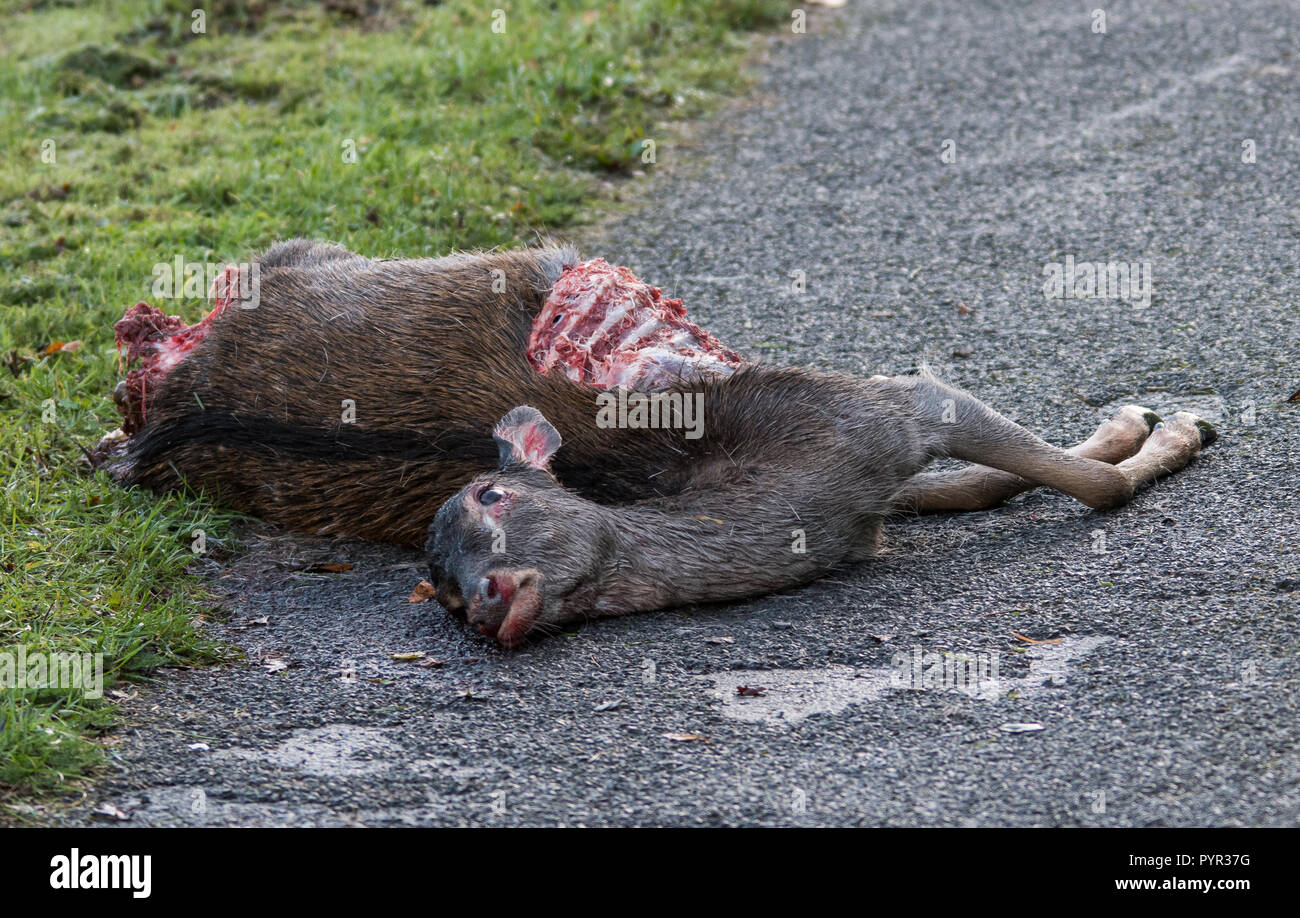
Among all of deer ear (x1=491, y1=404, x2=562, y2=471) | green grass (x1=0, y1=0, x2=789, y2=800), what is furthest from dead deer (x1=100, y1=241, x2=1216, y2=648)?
green grass (x1=0, y1=0, x2=789, y2=800)

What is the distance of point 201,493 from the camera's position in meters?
5.14

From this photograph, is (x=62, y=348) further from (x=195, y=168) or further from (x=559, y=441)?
(x=559, y=441)

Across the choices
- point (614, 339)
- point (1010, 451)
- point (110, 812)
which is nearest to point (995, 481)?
point (1010, 451)

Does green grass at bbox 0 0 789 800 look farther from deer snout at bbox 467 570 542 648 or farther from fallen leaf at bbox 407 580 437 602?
deer snout at bbox 467 570 542 648

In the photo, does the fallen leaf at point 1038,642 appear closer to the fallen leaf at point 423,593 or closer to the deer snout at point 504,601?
the deer snout at point 504,601

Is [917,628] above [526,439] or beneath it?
beneath

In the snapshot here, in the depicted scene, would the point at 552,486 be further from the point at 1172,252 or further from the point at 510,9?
the point at 510,9

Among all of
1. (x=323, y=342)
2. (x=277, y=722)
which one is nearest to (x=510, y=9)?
(x=323, y=342)

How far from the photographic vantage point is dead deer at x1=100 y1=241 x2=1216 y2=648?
4.43 meters

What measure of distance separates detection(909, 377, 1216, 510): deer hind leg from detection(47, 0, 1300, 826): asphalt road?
93mm

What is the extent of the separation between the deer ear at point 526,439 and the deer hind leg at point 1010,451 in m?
1.23

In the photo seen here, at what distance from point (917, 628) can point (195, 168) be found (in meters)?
5.23

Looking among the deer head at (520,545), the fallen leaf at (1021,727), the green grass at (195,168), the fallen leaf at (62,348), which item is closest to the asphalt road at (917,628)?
the fallen leaf at (1021,727)

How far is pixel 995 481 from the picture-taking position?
511cm
